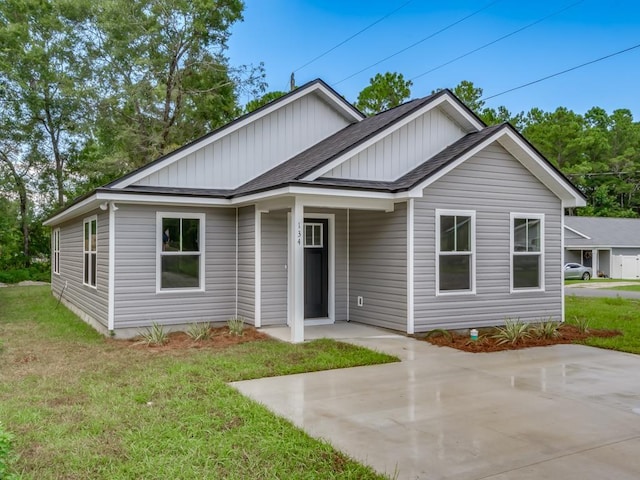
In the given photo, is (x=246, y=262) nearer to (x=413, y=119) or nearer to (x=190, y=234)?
(x=190, y=234)

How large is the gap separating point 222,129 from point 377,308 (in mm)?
4803

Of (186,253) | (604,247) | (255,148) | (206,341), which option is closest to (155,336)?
(206,341)

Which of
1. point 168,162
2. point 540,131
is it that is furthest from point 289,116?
point 540,131

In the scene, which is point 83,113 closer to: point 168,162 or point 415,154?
point 168,162

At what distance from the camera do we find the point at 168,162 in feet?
32.4

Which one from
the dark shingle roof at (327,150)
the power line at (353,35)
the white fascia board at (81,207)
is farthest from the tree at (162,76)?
the dark shingle roof at (327,150)

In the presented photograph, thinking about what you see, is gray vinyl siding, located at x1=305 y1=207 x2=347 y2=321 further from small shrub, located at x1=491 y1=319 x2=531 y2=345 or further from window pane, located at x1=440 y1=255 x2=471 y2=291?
small shrub, located at x1=491 y1=319 x2=531 y2=345

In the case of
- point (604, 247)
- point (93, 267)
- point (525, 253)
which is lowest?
point (93, 267)

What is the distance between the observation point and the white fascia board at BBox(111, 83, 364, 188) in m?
9.62

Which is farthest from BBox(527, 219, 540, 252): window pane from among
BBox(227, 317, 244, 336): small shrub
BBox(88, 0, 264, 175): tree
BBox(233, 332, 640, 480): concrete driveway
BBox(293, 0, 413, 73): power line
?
BBox(88, 0, 264, 175): tree

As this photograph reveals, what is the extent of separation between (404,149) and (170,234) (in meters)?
4.85

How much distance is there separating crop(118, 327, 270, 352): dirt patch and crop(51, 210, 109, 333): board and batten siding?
123 cm

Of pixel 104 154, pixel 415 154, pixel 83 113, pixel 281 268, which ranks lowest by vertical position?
pixel 281 268

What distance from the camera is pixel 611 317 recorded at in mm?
12414
